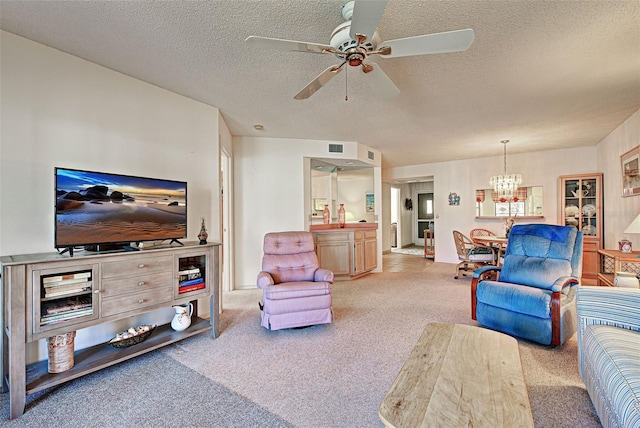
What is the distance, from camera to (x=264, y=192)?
15.5 ft

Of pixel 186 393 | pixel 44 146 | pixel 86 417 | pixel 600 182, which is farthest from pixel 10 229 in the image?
pixel 600 182

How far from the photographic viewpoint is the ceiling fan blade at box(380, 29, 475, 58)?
1534mm

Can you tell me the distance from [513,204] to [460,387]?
239 inches

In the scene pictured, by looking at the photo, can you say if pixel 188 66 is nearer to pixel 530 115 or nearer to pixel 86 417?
pixel 86 417

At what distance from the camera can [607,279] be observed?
138 inches

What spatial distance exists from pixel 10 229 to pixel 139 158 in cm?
107

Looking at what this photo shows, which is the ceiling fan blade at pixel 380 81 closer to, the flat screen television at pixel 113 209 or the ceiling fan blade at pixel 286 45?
the ceiling fan blade at pixel 286 45

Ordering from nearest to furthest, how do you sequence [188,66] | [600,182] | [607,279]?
[188,66] < [607,279] < [600,182]

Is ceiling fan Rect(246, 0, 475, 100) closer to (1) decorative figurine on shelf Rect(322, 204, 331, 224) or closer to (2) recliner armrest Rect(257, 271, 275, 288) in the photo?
(2) recliner armrest Rect(257, 271, 275, 288)

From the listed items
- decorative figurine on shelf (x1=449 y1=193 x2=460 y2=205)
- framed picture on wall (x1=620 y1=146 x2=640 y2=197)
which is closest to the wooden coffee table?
framed picture on wall (x1=620 y1=146 x2=640 y2=197)

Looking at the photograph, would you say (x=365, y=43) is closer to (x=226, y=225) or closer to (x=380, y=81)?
(x=380, y=81)

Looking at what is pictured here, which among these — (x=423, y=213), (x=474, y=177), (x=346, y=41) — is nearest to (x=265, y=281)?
(x=346, y=41)

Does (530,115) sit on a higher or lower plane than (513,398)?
higher

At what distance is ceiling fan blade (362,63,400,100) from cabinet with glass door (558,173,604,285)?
5013 millimetres
